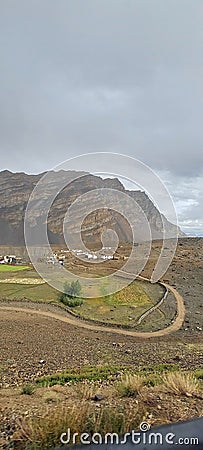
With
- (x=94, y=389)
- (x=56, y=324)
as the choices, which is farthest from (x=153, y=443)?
(x=56, y=324)

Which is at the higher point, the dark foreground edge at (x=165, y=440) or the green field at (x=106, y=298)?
the dark foreground edge at (x=165, y=440)

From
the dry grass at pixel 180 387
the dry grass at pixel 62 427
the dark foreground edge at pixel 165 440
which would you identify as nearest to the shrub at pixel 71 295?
the dry grass at pixel 180 387

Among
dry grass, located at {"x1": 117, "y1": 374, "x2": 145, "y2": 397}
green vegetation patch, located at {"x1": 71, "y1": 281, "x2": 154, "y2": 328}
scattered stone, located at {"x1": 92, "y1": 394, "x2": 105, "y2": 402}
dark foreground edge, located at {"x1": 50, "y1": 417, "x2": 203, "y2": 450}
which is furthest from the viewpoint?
green vegetation patch, located at {"x1": 71, "y1": 281, "x2": 154, "y2": 328}

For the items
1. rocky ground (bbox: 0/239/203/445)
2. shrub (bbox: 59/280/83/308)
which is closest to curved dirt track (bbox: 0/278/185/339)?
rocky ground (bbox: 0/239/203/445)

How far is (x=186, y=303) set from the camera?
1196 inches

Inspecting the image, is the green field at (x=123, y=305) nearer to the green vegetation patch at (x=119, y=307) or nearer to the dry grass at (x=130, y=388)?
the green vegetation patch at (x=119, y=307)

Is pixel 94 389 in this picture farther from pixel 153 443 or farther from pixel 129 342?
pixel 129 342

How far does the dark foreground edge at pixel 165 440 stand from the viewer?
2715mm

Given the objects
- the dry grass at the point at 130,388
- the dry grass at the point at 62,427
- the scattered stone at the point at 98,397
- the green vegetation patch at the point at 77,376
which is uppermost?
the dry grass at the point at 62,427

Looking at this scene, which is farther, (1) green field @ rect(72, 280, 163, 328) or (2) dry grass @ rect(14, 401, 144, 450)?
(1) green field @ rect(72, 280, 163, 328)

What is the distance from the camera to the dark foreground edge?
271 centimetres

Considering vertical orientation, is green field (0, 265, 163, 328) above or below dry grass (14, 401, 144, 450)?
below

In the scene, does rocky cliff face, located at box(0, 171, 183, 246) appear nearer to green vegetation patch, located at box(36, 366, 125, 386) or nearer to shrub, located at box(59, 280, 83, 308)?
shrub, located at box(59, 280, 83, 308)

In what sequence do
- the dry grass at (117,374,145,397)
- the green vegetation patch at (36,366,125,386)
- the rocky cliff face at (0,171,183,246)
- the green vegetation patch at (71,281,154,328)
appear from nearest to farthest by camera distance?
the dry grass at (117,374,145,397) → the green vegetation patch at (36,366,125,386) → the green vegetation patch at (71,281,154,328) → the rocky cliff face at (0,171,183,246)
